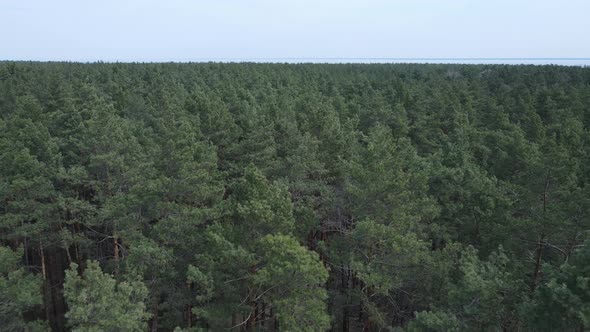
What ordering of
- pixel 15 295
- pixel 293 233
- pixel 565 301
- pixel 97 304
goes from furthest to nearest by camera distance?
1. pixel 293 233
2. pixel 15 295
3. pixel 97 304
4. pixel 565 301

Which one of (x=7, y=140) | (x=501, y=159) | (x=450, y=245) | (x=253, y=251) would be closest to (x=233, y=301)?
(x=253, y=251)

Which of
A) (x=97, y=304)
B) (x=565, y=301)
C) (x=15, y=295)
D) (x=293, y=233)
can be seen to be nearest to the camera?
(x=565, y=301)

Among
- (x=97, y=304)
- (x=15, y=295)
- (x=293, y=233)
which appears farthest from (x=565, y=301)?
(x=15, y=295)

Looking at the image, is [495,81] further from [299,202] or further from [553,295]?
[553,295]

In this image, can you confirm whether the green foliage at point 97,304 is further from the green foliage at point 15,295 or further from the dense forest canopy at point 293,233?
the green foliage at point 15,295

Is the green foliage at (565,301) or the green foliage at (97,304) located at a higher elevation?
the green foliage at (565,301)

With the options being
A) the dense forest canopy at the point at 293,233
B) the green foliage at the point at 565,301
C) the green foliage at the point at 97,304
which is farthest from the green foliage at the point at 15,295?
the green foliage at the point at 565,301

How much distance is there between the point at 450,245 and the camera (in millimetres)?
19203

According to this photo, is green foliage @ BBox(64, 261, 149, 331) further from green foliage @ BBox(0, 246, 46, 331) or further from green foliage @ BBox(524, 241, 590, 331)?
green foliage @ BBox(524, 241, 590, 331)

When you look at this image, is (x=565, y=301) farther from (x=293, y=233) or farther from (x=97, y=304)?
(x=97, y=304)

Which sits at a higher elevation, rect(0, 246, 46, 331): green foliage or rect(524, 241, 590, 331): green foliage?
rect(524, 241, 590, 331): green foliage

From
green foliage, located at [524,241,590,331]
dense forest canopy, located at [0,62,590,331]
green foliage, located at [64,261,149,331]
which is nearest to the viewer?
green foliage, located at [524,241,590,331]

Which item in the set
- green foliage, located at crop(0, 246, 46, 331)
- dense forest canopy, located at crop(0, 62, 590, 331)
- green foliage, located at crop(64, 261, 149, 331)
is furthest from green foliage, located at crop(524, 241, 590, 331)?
green foliage, located at crop(0, 246, 46, 331)

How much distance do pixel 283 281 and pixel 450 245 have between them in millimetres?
7521
